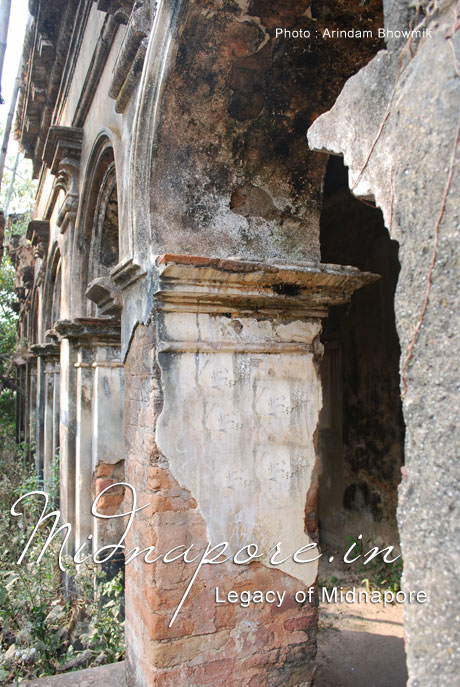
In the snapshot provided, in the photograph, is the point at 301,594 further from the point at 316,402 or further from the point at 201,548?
the point at 316,402

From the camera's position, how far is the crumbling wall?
3.34 ft

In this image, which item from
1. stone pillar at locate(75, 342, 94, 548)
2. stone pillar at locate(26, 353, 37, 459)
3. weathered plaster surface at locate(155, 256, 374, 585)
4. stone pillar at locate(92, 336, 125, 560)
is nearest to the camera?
weathered plaster surface at locate(155, 256, 374, 585)

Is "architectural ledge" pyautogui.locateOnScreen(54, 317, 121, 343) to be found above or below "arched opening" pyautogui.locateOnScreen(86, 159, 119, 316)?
below

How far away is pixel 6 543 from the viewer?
607cm

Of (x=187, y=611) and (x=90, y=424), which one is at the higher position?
(x=90, y=424)

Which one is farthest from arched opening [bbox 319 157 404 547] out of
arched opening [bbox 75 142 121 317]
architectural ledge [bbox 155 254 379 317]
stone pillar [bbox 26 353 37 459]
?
stone pillar [bbox 26 353 37 459]

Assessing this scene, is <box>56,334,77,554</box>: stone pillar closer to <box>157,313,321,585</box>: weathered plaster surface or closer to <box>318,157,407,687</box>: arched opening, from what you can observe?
<box>318,157,407,687</box>: arched opening

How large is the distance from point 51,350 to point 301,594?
629 centimetres

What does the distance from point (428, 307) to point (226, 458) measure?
210 cm

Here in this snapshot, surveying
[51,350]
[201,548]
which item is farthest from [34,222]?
[201,548]

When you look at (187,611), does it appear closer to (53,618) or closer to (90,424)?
(53,618)

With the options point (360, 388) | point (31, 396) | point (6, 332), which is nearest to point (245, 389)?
point (360, 388)

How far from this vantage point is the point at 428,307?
1083 mm

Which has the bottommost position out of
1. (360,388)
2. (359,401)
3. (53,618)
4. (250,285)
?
(53,618)
